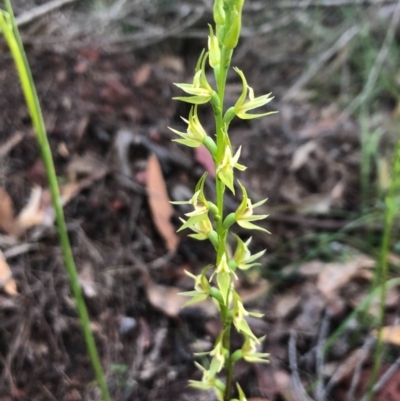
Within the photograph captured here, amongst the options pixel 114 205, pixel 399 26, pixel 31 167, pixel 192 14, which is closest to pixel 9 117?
pixel 31 167

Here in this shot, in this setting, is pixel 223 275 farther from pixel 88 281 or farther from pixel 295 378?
pixel 88 281

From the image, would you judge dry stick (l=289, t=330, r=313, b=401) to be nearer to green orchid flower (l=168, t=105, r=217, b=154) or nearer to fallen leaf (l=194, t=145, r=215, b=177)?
fallen leaf (l=194, t=145, r=215, b=177)

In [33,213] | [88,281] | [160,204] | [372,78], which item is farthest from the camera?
[372,78]

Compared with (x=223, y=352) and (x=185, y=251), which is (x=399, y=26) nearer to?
(x=185, y=251)

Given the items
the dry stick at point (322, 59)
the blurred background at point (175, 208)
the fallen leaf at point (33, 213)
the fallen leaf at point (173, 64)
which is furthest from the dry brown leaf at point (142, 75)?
the fallen leaf at point (33, 213)

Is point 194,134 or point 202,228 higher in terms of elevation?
point 194,134

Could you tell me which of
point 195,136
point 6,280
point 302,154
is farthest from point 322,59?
point 195,136

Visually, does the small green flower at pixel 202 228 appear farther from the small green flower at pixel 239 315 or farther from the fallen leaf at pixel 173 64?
the fallen leaf at pixel 173 64
